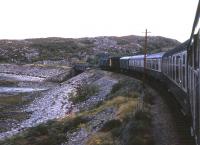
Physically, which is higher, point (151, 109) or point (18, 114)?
point (151, 109)

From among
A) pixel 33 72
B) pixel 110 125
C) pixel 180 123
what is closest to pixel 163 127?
pixel 180 123

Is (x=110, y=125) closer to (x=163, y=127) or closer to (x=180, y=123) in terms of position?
(x=163, y=127)

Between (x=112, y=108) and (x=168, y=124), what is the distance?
1376 cm

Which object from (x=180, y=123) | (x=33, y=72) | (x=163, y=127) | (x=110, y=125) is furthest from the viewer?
(x=33, y=72)

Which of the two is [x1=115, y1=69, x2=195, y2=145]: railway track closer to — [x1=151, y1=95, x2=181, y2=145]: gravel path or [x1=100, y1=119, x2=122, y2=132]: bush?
[x1=151, y1=95, x2=181, y2=145]: gravel path

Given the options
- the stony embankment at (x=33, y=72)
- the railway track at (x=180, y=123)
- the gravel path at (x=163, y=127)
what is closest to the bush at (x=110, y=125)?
the gravel path at (x=163, y=127)

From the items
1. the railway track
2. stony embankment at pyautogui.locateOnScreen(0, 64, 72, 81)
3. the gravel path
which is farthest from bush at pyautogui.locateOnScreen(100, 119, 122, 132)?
stony embankment at pyautogui.locateOnScreen(0, 64, 72, 81)

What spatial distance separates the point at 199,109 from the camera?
393 inches

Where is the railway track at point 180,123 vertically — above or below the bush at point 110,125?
above

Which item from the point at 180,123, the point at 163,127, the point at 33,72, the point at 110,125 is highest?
the point at 180,123

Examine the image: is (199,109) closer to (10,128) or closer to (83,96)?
(10,128)

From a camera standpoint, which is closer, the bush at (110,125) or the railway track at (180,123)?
the railway track at (180,123)

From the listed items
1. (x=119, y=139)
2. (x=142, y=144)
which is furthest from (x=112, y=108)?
(x=142, y=144)

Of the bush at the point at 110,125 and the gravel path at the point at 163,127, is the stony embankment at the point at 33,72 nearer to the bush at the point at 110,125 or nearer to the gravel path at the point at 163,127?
the bush at the point at 110,125
